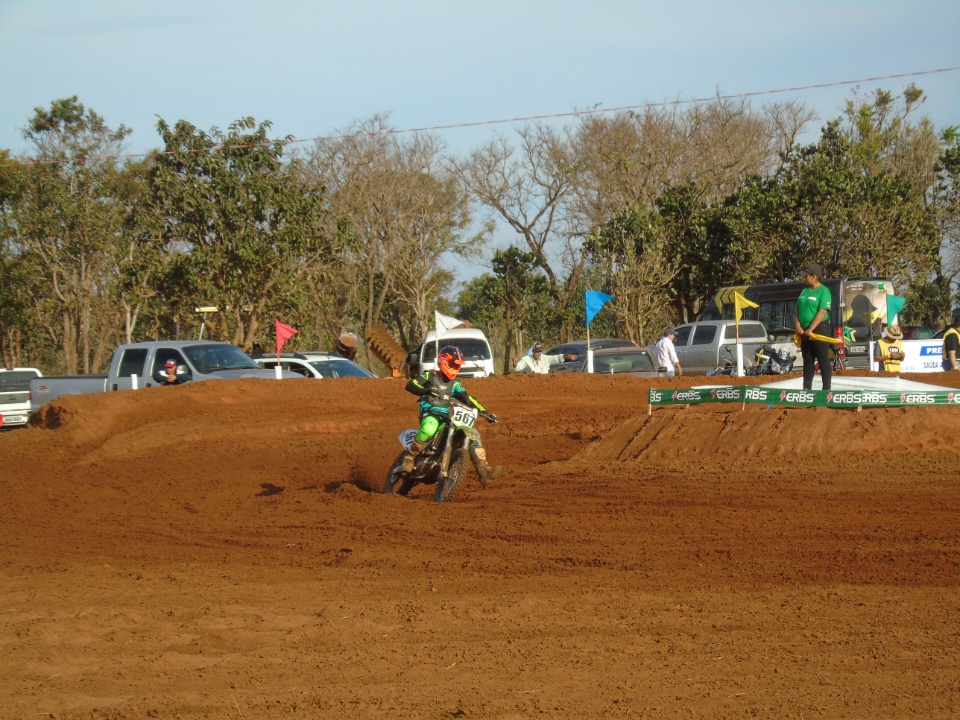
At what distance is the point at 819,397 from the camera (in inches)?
508

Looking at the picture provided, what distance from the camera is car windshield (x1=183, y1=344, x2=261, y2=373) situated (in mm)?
19875

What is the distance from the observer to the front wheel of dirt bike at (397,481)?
10977 millimetres

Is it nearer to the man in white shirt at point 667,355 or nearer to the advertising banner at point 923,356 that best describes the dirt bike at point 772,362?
the man in white shirt at point 667,355

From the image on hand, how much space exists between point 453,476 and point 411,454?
1.68ft

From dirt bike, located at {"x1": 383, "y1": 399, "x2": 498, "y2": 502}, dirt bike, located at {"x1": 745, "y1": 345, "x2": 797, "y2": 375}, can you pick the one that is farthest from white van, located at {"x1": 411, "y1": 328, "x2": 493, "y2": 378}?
dirt bike, located at {"x1": 383, "y1": 399, "x2": 498, "y2": 502}

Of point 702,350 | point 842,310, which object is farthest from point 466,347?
point 842,310

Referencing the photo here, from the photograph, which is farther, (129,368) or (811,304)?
(129,368)

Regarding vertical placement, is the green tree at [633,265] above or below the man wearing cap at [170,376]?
above

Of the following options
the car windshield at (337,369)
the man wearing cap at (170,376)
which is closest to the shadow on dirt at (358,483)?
the man wearing cap at (170,376)

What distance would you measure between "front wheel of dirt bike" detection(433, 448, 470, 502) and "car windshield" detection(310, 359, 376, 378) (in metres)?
12.4

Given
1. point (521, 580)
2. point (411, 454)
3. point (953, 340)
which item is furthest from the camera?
point (953, 340)

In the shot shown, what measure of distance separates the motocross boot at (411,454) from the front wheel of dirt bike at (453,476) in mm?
346

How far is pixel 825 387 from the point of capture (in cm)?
1370

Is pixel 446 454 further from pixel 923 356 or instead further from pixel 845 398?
pixel 923 356
